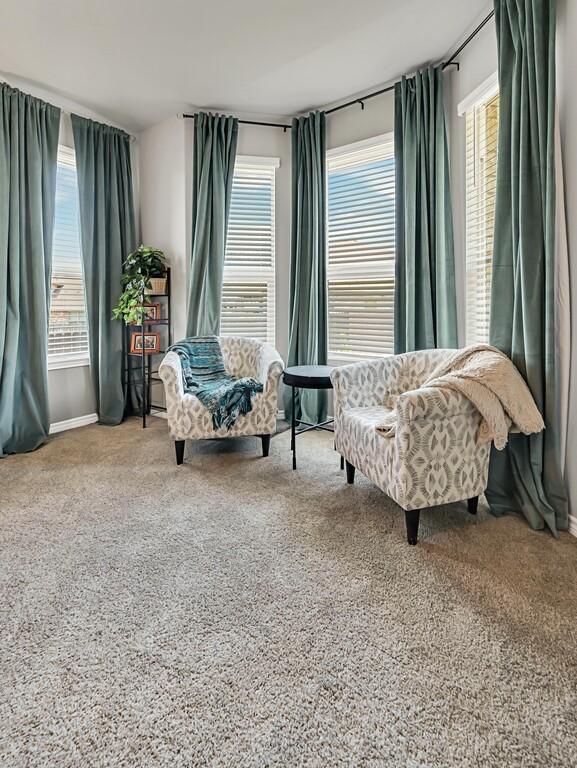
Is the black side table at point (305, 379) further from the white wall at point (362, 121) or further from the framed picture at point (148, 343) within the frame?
the white wall at point (362, 121)

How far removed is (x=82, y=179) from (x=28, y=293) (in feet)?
3.82

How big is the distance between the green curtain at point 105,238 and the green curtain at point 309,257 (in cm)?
159

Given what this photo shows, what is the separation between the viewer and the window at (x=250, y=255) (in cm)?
425

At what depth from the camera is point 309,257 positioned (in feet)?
13.3

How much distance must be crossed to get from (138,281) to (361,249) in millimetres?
1957

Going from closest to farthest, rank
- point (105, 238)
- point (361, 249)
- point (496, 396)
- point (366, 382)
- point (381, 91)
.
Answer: point (496, 396), point (366, 382), point (381, 91), point (361, 249), point (105, 238)

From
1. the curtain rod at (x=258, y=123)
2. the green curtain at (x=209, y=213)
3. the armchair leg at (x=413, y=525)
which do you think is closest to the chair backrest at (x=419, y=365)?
the armchair leg at (x=413, y=525)

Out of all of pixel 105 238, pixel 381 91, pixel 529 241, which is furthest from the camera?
pixel 105 238

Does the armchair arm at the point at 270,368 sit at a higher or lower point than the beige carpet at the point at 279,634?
higher

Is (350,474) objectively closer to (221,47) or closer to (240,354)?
(240,354)

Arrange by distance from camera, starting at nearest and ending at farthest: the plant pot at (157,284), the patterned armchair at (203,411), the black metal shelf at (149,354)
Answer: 1. the patterned armchair at (203,411)
2. the plant pot at (157,284)
3. the black metal shelf at (149,354)

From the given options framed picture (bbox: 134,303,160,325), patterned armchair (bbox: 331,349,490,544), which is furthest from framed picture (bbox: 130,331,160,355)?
patterned armchair (bbox: 331,349,490,544)

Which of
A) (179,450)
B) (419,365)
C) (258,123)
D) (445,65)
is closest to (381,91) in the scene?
(445,65)

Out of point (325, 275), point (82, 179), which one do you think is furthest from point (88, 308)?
point (325, 275)
